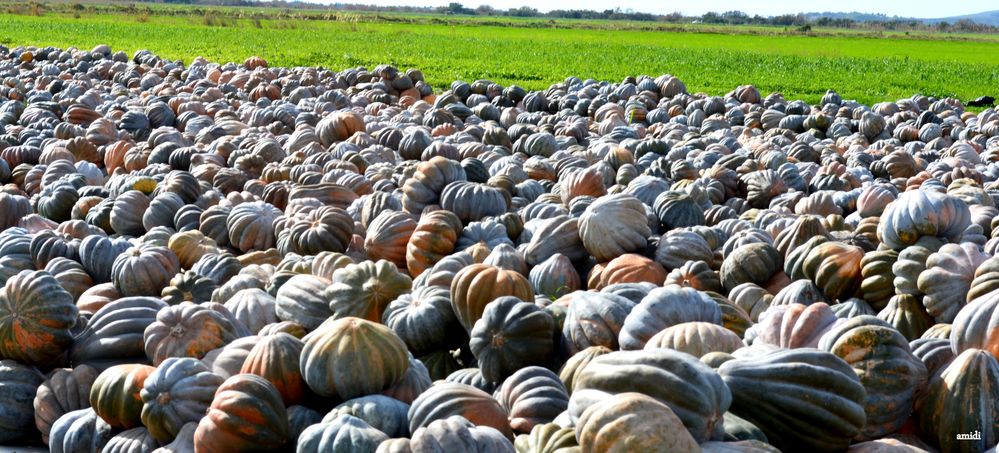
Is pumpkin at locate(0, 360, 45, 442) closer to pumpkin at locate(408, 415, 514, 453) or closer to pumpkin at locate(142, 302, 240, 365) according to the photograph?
pumpkin at locate(142, 302, 240, 365)

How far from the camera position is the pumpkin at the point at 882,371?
3.55 metres

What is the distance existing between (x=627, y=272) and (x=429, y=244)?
1.46 meters

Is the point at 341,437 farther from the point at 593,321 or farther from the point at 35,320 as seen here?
the point at 35,320

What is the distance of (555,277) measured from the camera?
5762 millimetres

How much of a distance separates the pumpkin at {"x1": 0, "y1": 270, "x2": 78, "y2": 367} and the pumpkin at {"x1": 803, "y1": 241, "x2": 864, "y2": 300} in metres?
4.20

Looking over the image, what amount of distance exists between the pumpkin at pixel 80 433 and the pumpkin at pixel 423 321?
1.48 m

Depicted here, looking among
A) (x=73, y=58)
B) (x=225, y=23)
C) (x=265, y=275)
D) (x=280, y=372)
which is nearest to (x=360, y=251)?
(x=265, y=275)

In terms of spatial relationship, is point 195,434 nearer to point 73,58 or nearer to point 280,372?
point 280,372

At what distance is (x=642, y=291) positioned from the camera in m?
4.98

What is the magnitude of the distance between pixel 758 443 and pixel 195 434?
2.18 metres

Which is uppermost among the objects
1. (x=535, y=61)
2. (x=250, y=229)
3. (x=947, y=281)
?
(x=947, y=281)

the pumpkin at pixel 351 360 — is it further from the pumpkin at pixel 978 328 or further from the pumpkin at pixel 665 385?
the pumpkin at pixel 978 328

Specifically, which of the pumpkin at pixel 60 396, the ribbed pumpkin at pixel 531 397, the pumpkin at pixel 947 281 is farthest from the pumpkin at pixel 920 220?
the pumpkin at pixel 60 396

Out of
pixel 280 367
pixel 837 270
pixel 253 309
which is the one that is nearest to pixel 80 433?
pixel 280 367
